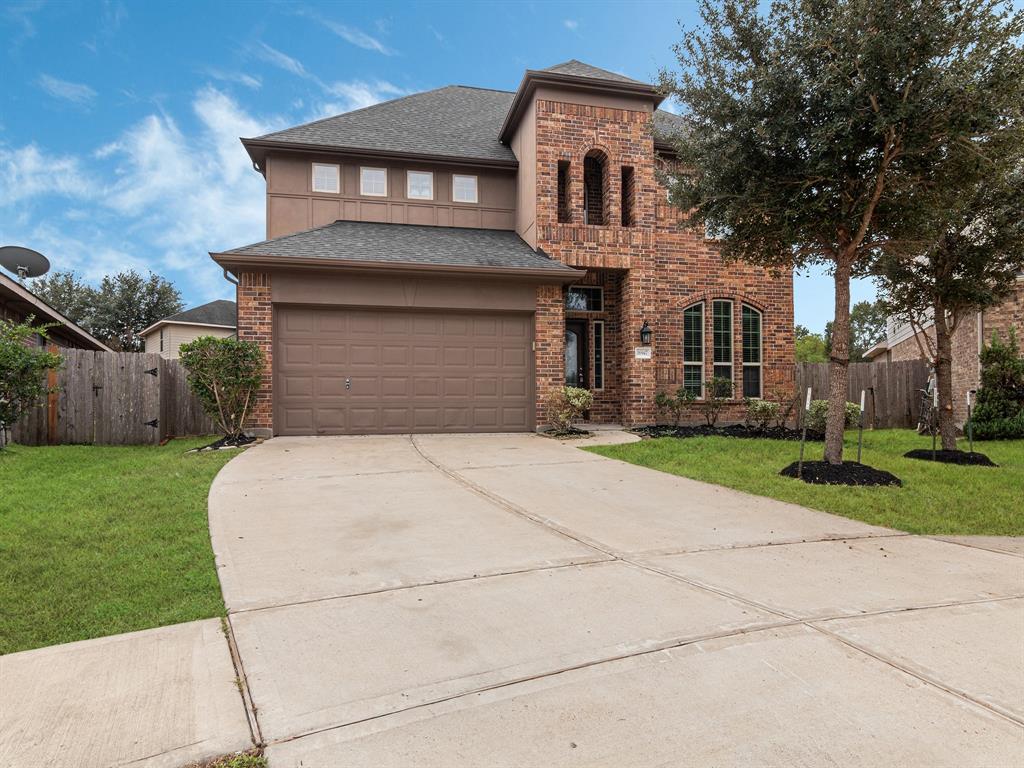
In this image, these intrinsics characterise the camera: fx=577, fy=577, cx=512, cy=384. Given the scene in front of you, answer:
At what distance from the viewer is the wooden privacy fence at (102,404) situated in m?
10.5

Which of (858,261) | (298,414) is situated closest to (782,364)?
(858,261)

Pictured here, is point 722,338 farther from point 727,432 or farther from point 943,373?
point 943,373

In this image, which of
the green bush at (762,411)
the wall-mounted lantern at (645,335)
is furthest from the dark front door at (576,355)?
the green bush at (762,411)

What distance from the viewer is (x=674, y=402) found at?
1250 centimetres

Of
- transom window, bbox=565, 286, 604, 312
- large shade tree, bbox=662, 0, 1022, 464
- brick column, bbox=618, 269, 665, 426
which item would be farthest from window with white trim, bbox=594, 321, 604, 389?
large shade tree, bbox=662, 0, 1022, 464

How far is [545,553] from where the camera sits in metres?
4.19

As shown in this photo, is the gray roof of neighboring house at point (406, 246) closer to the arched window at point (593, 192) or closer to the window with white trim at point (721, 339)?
the arched window at point (593, 192)

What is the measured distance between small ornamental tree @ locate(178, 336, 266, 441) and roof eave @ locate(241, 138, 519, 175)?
4856 mm

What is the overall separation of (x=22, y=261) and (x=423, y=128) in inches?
400

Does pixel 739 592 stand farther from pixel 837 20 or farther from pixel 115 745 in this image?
pixel 837 20

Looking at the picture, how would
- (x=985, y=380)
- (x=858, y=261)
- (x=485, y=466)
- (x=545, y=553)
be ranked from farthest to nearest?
1. (x=985, y=380)
2. (x=858, y=261)
3. (x=485, y=466)
4. (x=545, y=553)

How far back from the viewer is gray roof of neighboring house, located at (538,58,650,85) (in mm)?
12383

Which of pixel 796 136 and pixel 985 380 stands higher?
pixel 796 136

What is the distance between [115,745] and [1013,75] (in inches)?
358
